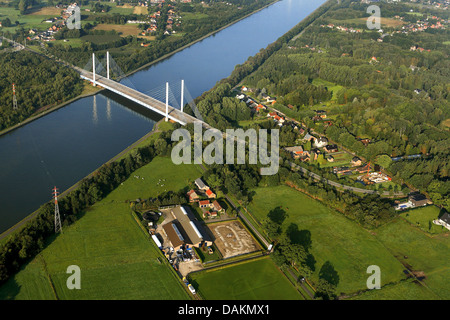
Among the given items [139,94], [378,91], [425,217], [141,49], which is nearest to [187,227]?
[425,217]

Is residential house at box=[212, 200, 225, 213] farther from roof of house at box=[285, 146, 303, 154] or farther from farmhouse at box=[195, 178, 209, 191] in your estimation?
A: roof of house at box=[285, 146, 303, 154]

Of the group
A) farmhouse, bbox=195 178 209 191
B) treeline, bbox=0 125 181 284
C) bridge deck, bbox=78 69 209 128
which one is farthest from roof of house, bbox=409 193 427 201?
bridge deck, bbox=78 69 209 128

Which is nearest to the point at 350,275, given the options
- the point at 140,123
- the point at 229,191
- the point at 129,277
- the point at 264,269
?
the point at 264,269

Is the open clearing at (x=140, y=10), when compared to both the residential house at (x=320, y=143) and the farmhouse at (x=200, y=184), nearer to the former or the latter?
the residential house at (x=320, y=143)

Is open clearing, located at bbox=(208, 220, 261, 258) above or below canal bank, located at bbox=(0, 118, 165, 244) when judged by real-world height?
below

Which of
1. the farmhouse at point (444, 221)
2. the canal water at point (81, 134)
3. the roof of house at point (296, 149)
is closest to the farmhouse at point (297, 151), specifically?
the roof of house at point (296, 149)

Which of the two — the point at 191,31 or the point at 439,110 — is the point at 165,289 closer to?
the point at 439,110
